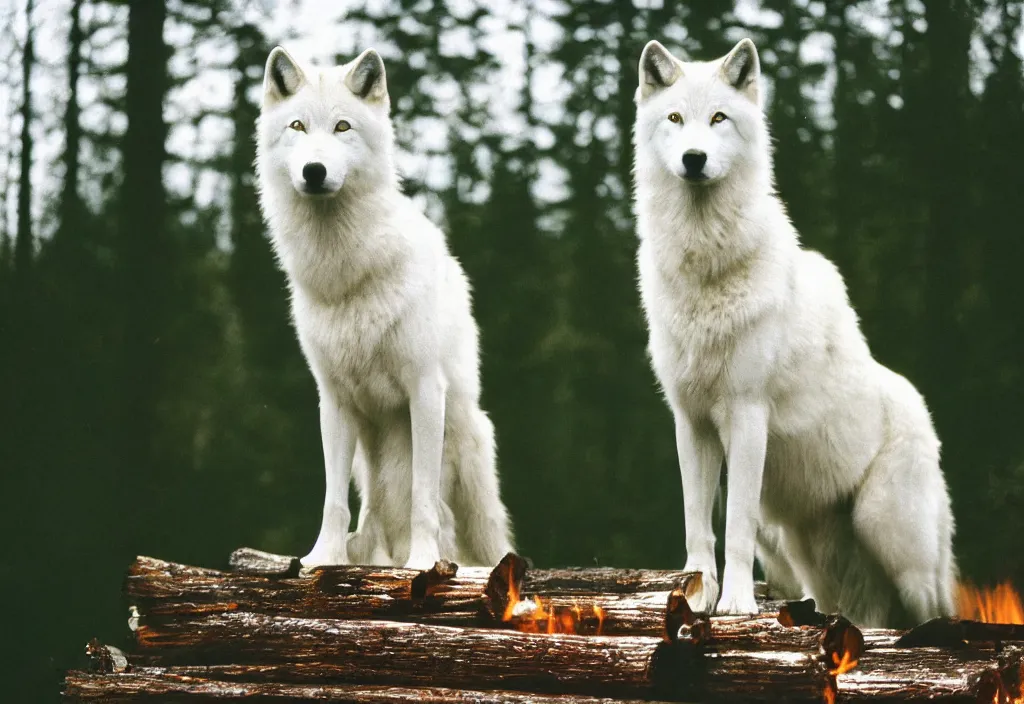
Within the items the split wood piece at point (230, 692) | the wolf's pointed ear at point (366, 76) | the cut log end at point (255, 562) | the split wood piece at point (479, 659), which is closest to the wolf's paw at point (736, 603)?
the split wood piece at point (479, 659)

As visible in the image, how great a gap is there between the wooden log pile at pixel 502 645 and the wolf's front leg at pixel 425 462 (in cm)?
27

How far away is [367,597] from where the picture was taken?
362 centimetres

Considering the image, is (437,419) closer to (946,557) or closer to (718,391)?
(718,391)

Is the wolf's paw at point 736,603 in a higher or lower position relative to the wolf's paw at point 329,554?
lower

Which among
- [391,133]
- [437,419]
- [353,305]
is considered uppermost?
[391,133]

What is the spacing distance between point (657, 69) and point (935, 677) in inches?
83.6

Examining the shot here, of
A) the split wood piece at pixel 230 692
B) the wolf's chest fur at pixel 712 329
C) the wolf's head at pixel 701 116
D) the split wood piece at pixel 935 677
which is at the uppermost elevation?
the wolf's head at pixel 701 116

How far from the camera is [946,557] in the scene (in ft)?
13.7

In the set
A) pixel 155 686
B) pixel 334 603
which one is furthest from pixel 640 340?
pixel 155 686

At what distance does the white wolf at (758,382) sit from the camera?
3.74 m

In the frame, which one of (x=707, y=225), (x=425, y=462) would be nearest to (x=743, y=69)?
(x=707, y=225)

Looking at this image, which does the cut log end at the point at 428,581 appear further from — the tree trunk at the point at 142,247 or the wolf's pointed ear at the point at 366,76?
the tree trunk at the point at 142,247

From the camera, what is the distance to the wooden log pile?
10.5ft

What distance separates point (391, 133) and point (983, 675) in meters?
2.64
